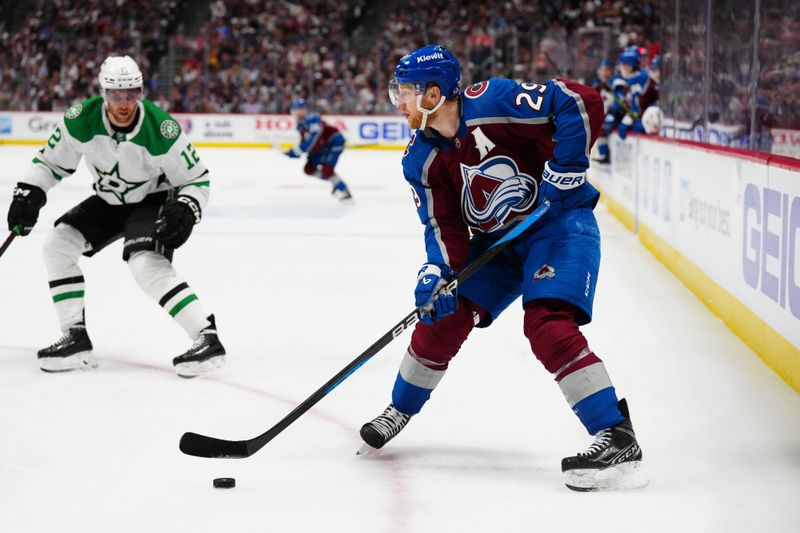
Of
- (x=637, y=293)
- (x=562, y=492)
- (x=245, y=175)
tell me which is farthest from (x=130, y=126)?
(x=245, y=175)

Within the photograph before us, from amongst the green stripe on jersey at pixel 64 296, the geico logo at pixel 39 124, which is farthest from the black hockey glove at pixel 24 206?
the geico logo at pixel 39 124

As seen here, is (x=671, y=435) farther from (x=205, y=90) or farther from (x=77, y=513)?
(x=205, y=90)

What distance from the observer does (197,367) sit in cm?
361

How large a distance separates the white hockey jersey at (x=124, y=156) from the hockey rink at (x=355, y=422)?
69 cm

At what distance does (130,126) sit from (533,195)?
1.61 m

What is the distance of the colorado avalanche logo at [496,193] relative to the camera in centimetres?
262

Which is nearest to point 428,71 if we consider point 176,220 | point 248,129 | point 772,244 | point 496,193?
point 496,193

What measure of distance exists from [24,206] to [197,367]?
0.86 meters

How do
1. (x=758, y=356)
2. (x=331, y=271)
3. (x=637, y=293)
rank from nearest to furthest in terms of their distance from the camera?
(x=758, y=356), (x=637, y=293), (x=331, y=271)

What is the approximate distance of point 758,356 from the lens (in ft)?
12.7

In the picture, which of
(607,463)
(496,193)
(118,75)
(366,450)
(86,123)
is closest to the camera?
(607,463)

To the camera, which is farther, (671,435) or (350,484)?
(671,435)

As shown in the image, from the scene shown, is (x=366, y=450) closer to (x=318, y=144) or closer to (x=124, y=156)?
(x=124, y=156)

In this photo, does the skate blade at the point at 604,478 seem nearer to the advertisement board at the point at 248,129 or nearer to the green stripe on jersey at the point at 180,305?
the green stripe on jersey at the point at 180,305
